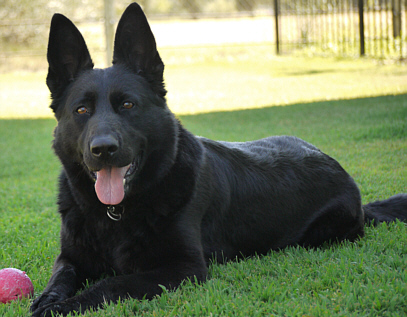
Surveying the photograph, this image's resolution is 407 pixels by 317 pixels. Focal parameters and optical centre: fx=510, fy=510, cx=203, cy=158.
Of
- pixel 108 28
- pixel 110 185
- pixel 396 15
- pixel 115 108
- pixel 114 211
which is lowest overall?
pixel 114 211

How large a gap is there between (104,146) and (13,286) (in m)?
1.02

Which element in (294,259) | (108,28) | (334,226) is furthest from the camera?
(108,28)

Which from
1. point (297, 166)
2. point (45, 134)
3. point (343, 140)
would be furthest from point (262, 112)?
point (297, 166)

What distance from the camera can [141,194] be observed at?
3240mm

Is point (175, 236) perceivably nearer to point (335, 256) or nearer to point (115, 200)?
point (115, 200)

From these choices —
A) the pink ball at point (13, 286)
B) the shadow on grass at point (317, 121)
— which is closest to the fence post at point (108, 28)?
the shadow on grass at point (317, 121)

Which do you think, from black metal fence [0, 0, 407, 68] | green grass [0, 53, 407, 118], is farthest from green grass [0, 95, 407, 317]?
black metal fence [0, 0, 407, 68]

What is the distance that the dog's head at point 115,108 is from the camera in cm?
304

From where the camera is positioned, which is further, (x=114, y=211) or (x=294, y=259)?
(x=294, y=259)

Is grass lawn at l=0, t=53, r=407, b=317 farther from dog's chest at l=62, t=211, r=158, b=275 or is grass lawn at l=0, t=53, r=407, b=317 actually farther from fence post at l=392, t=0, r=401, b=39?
fence post at l=392, t=0, r=401, b=39

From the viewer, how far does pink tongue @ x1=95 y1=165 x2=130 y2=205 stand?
305 cm

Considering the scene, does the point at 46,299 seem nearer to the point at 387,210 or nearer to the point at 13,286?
the point at 13,286

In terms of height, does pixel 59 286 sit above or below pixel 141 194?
below

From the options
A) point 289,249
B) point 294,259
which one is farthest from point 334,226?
point 294,259
